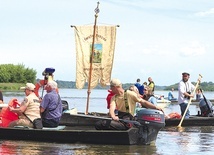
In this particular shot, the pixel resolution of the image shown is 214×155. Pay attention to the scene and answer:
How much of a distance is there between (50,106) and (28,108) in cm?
50

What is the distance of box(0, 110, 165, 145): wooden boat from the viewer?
13.2 metres

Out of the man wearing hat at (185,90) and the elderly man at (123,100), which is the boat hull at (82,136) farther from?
the man wearing hat at (185,90)

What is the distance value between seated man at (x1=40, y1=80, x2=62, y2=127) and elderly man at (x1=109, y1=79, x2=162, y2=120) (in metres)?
1.48

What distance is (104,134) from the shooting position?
13320 millimetres

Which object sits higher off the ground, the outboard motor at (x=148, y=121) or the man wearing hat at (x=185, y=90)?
the man wearing hat at (x=185, y=90)

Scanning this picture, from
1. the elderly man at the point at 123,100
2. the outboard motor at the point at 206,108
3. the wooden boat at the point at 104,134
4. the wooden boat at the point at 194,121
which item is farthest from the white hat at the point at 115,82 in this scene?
the outboard motor at the point at 206,108

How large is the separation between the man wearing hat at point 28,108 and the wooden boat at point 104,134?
0.17 metres

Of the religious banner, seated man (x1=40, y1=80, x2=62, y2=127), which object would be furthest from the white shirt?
seated man (x1=40, y1=80, x2=62, y2=127)

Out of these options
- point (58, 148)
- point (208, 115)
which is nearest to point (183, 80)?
point (208, 115)

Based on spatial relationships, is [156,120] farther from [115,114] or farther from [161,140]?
[161,140]

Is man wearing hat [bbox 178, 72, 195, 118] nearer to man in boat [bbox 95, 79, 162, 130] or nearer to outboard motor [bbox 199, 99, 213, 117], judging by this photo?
outboard motor [bbox 199, 99, 213, 117]

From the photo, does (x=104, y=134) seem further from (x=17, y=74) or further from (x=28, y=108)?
(x=17, y=74)

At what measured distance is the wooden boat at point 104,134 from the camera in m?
13.2

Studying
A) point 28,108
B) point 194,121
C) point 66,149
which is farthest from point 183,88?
point 66,149
